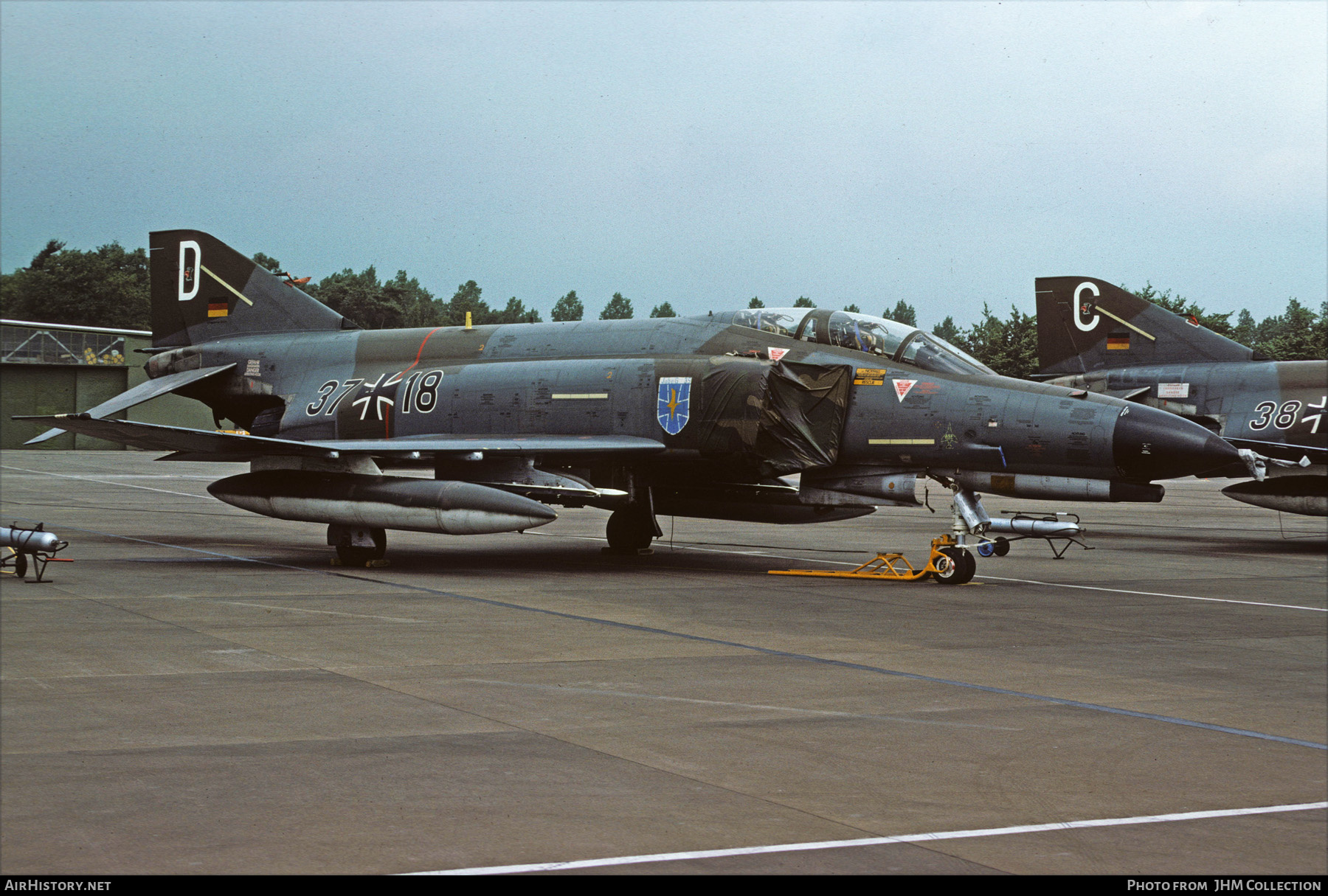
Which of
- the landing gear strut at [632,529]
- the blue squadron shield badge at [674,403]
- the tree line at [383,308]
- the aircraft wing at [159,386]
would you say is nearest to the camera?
the blue squadron shield badge at [674,403]

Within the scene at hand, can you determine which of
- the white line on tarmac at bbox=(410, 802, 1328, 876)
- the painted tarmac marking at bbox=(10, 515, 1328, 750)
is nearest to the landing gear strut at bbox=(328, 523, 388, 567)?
the painted tarmac marking at bbox=(10, 515, 1328, 750)

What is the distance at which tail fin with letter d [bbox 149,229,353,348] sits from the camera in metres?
18.8

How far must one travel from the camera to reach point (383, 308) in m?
54.8

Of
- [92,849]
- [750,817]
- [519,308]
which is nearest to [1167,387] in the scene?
[750,817]

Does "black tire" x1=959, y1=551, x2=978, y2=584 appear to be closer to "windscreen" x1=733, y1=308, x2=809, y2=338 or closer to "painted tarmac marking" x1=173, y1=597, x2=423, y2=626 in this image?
"windscreen" x1=733, y1=308, x2=809, y2=338

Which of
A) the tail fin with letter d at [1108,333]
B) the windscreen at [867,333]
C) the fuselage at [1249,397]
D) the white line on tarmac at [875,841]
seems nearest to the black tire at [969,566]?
the windscreen at [867,333]

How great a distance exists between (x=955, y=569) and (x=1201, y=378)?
1095cm

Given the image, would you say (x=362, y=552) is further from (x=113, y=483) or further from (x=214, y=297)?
(x=113, y=483)

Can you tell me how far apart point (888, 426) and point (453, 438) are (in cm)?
529

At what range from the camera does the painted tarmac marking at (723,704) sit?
668cm

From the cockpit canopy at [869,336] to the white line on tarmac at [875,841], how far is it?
954 cm

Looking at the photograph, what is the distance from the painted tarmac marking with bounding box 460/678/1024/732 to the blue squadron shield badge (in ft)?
24.3

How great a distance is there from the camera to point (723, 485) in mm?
16031

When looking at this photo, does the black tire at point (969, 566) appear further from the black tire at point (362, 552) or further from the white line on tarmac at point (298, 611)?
the black tire at point (362, 552)
